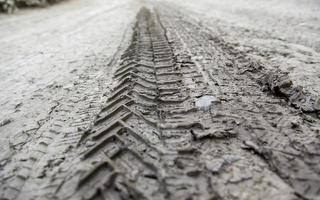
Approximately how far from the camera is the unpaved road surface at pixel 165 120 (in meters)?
1.69

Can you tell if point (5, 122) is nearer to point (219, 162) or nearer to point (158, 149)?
point (158, 149)

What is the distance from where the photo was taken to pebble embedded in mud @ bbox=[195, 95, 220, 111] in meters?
2.53

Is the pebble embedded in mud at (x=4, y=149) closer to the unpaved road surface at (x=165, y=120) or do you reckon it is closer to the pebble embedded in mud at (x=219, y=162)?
the unpaved road surface at (x=165, y=120)

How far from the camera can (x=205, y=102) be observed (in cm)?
262

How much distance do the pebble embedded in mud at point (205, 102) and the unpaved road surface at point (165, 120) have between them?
0.7 inches

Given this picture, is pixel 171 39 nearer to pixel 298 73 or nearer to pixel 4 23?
pixel 298 73

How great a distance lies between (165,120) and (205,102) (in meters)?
0.51

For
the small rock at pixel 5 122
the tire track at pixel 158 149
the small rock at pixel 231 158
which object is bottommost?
the small rock at pixel 5 122

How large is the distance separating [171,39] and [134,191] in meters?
3.74

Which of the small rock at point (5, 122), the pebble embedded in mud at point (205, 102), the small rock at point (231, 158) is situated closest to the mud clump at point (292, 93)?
the pebble embedded in mud at point (205, 102)

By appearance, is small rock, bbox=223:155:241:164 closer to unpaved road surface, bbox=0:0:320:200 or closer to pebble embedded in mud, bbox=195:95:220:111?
unpaved road surface, bbox=0:0:320:200

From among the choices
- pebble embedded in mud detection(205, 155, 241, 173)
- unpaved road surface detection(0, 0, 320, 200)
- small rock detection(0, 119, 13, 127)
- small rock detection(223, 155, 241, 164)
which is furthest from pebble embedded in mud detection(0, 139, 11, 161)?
small rock detection(223, 155, 241, 164)

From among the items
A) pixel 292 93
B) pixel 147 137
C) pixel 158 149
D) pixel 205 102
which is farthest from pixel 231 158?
pixel 292 93

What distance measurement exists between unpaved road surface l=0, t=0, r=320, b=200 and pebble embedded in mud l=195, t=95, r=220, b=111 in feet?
0.06
